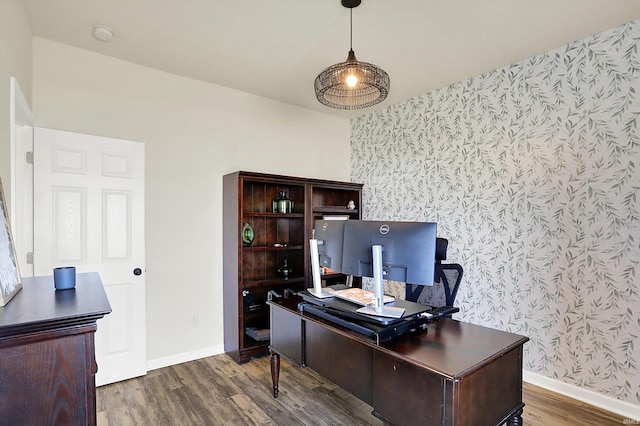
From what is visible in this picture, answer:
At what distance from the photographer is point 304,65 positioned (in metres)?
3.05

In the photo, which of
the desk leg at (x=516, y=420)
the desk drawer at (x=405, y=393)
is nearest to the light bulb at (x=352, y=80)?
the desk drawer at (x=405, y=393)

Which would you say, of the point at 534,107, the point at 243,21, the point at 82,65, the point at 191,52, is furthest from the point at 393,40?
the point at 82,65

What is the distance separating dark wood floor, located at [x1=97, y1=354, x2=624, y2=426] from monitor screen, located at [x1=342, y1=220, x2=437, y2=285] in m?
1.20

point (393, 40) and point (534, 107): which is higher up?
point (393, 40)

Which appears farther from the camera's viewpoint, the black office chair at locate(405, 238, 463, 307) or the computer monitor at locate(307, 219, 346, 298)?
the black office chair at locate(405, 238, 463, 307)

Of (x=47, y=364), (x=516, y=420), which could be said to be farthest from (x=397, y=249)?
(x=47, y=364)

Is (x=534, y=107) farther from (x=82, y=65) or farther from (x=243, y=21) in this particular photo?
(x=82, y=65)

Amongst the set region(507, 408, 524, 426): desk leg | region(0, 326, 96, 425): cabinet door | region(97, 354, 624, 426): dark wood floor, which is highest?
region(0, 326, 96, 425): cabinet door

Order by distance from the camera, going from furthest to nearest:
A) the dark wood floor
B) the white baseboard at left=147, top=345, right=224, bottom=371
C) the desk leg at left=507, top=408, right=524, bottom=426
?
the white baseboard at left=147, top=345, right=224, bottom=371, the dark wood floor, the desk leg at left=507, top=408, right=524, bottom=426

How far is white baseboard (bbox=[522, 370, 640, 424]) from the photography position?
232cm

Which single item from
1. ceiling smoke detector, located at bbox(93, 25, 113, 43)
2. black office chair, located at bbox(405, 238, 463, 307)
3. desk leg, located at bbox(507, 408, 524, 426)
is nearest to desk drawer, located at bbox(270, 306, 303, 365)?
black office chair, located at bbox(405, 238, 463, 307)

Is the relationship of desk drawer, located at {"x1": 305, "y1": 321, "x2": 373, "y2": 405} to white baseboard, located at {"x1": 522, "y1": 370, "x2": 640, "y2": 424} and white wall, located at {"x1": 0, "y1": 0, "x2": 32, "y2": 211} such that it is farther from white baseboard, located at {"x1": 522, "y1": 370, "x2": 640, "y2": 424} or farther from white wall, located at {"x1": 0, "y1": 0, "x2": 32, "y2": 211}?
white baseboard, located at {"x1": 522, "y1": 370, "x2": 640, "y2": 424}

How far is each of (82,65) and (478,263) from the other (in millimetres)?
3985

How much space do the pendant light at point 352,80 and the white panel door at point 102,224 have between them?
184cm
